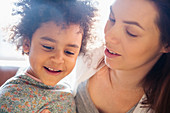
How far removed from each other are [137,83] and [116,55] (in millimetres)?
273

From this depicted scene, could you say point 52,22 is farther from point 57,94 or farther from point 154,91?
point 154,91

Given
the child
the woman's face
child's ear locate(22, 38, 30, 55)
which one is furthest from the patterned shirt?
the woman's face

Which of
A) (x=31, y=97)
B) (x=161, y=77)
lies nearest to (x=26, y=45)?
(x=31, y=97)

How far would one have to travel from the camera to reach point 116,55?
2.99 ft

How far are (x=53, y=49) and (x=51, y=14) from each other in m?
0.17

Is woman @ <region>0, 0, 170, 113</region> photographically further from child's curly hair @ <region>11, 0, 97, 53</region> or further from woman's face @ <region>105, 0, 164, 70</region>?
child's curly hair @ <region>11, 0, 97, 53</region>

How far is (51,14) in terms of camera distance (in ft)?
3.13

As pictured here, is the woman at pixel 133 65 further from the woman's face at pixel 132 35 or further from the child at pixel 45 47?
the child at pixel 45 47

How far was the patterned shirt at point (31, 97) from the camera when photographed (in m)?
0.95

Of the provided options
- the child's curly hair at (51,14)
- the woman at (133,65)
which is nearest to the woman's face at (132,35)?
the woman at (133,65)

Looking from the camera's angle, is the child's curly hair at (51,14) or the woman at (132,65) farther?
the child's curly hair at (51,14)

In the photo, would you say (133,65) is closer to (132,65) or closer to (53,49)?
(132,65)

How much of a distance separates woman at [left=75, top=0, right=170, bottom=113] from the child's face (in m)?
0.17

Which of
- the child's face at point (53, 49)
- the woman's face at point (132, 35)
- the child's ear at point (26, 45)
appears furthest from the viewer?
the child's ear at point (26, 45)
